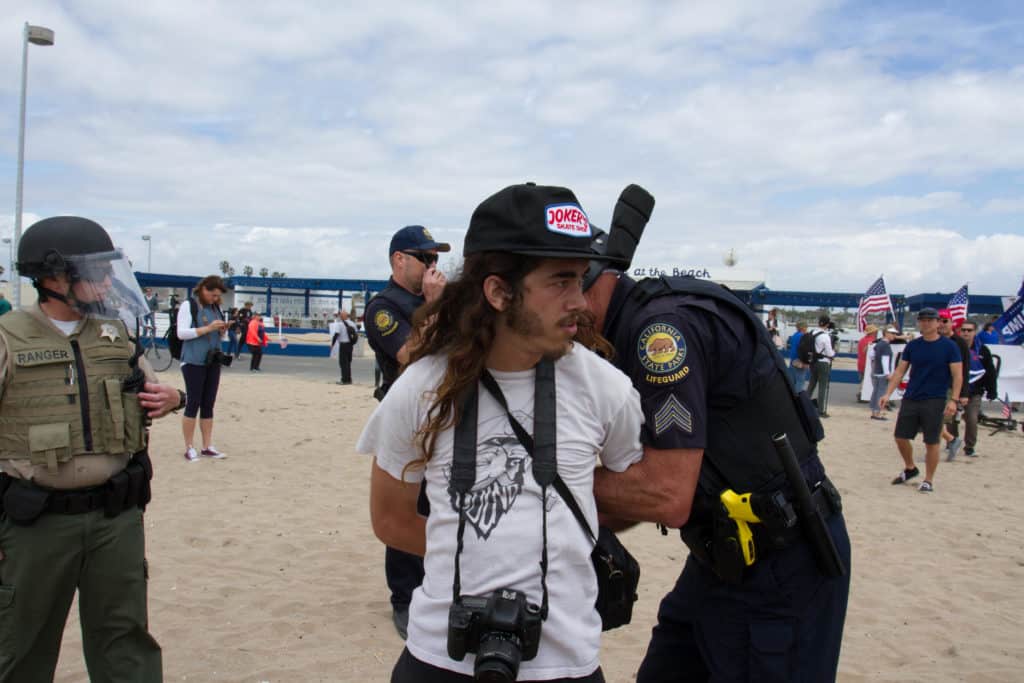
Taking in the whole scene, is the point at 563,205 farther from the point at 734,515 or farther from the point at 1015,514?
the point at 1015,514

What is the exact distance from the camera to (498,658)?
154 cm

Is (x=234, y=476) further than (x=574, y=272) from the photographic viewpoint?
Yes

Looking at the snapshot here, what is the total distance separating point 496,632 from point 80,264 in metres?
2.17

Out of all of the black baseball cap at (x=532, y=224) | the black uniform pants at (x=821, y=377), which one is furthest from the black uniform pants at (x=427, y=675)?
the black uniform pants at (x=821, y=377)

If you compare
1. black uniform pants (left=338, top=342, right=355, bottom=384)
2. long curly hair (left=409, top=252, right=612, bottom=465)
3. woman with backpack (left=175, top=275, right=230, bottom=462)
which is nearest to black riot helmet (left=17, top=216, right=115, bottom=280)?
long curly hair (left=409, top=252, right=612, bottom=465)

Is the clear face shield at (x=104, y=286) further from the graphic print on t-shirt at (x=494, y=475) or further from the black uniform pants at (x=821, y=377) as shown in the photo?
the black uniform pants at (x=821, y=377)

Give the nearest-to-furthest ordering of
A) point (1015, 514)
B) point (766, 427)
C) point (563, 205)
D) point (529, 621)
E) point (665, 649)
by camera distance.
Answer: point (529, 621) → point (563, 205) → point (766, 427) → point (665, 649) → point (1015, 514)

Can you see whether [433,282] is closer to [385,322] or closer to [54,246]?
[385,322]

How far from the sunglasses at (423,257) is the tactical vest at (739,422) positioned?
2.08 m

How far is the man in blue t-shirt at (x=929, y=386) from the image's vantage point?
781 centimetres

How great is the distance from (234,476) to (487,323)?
21.3ft

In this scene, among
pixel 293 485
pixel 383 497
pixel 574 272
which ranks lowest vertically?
pixel 293 485

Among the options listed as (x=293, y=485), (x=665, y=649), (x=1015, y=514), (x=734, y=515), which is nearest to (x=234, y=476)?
(x=293, y=485)

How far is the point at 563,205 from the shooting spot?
68.3 inches
